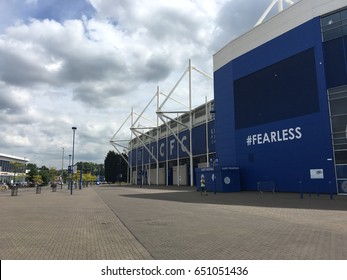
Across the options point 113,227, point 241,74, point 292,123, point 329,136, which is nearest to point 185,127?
point 241,74

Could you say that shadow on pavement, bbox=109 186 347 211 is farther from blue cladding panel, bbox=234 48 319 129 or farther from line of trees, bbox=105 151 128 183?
line of trees, bbox=105 151 128 183

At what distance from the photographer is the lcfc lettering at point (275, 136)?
3073cm

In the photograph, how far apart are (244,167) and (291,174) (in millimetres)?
6931

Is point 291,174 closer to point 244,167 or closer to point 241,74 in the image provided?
point 244,167

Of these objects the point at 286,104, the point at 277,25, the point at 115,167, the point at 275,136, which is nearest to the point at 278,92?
the point at 286,104

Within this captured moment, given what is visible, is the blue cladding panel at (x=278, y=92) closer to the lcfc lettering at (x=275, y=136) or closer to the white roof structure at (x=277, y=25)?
the lcfc lettering at (x=275, y=136)

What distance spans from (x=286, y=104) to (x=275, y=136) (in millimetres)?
3388

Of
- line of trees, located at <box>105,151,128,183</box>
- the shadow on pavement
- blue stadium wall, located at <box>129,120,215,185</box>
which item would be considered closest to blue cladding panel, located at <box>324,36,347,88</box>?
the shadow on pavement

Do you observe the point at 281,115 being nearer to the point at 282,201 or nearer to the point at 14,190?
the point at 282,201

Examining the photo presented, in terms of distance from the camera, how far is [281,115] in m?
32.4

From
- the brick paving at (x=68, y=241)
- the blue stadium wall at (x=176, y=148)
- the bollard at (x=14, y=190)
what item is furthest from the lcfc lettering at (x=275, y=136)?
the bollard at (x=14, y=190)

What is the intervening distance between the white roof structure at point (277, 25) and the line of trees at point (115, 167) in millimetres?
78125

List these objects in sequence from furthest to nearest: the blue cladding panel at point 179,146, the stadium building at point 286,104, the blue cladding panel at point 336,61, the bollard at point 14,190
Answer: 1. the blue cladding panel at point 179,146
2. the bollard at point 14,190
3. the stadium building at point 286,104
4. the blue cladding panel at point 336,61

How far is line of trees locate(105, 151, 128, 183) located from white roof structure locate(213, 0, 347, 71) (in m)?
78.1
